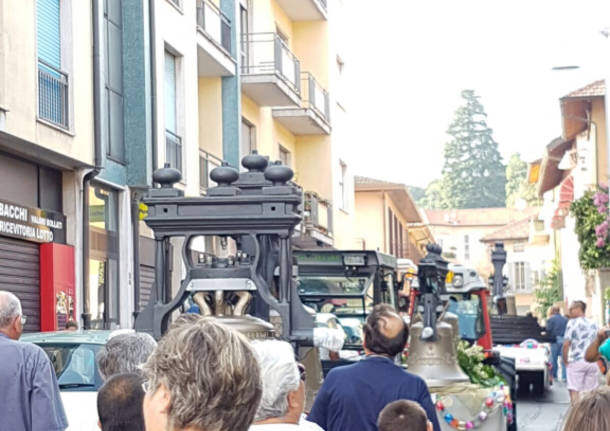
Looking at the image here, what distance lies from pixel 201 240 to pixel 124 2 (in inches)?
236

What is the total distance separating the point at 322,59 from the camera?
130 feet

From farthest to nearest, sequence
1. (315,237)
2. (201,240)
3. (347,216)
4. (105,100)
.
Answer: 1. (347,216)
2. (315,237)
3. (201,240)
4. (105,100)

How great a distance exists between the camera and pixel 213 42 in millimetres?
27844

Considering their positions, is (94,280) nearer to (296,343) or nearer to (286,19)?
(296,343)

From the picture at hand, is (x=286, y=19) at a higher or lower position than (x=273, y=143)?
higher

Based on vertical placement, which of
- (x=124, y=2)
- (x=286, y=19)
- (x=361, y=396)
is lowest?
(x=361, y=396)

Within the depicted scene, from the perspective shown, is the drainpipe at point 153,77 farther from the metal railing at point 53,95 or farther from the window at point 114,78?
the metal railing at point 53,95

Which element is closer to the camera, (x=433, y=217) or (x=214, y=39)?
(x=214, y=39)

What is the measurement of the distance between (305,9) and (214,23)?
9.83m

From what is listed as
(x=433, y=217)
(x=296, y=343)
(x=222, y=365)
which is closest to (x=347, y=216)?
(x=296, y=343)

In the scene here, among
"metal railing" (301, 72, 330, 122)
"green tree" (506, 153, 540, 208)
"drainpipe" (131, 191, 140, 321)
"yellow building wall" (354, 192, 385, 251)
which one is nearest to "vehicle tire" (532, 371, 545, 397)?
"drainpipe" (131, 191, 140, 321)

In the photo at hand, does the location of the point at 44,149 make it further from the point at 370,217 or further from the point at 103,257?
the point at 370,217

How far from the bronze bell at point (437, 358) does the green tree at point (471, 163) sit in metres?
135

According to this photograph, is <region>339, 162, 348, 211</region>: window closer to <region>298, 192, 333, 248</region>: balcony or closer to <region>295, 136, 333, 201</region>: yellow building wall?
<region>295, 136, 333, 201</region>: yellow building wall
